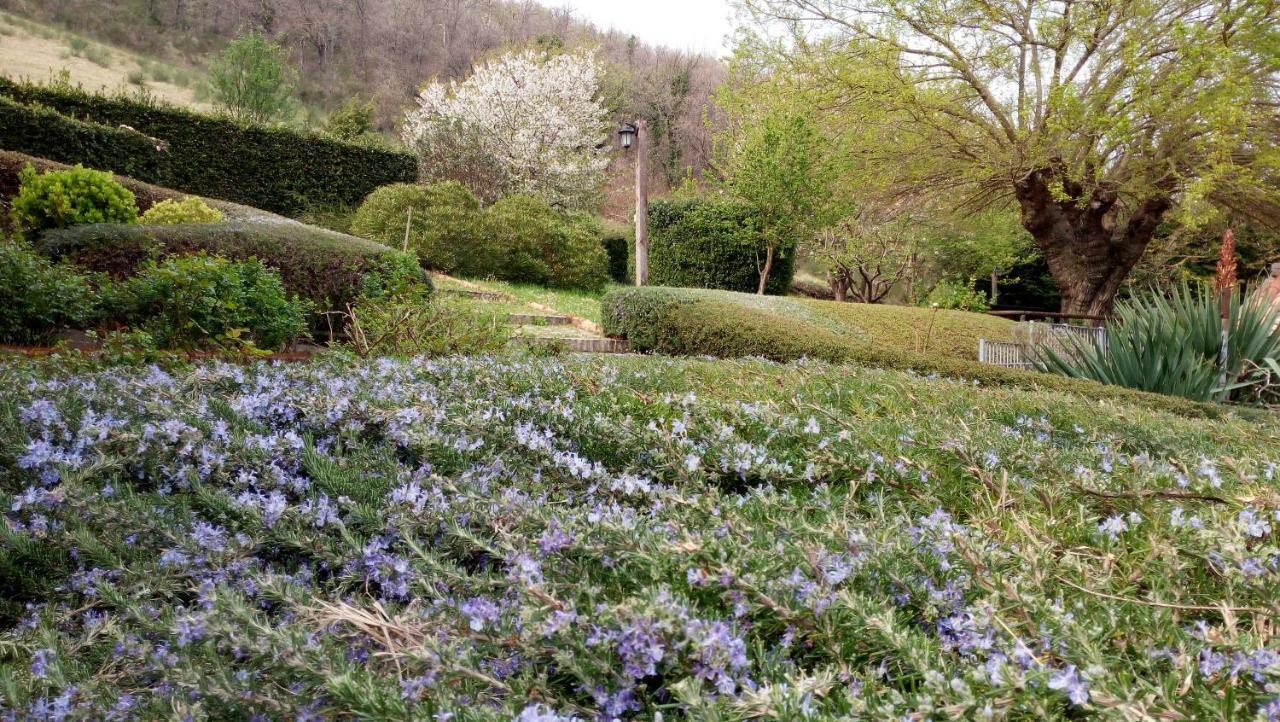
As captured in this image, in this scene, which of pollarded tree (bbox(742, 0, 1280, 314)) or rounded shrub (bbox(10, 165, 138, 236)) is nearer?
rounded shrub (bbox(10, 165, 138, 236))

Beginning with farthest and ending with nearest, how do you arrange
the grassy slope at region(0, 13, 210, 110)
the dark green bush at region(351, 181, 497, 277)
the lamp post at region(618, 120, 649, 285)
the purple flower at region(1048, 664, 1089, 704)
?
the grassy slope at region(0, 13, 210, 110), the dark green bush at region(351, 181, 497, 277), the lamp post at region(618, 120, 649, 285), the purple flower at region(1048, 664, 1089, 704)

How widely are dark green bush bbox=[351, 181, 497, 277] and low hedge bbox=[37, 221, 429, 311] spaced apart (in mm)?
6899

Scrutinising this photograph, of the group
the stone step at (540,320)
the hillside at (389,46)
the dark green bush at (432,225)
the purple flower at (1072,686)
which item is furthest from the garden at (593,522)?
the hillside at (389,46)

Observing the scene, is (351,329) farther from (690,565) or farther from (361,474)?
(690,565)

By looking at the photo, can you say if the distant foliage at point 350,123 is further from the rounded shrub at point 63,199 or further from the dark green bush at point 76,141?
the rounded shrub at point 63,199

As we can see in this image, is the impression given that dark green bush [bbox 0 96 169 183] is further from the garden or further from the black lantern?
the black lantern

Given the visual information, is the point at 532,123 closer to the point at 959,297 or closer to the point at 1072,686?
the point at 959,297

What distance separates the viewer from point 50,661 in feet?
3.25

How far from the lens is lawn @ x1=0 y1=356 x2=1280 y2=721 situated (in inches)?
30.8

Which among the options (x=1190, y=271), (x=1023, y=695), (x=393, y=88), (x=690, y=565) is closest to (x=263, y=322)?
(x=690, y=565)

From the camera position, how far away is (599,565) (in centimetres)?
108

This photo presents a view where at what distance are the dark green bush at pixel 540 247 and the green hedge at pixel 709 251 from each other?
69.5 inches

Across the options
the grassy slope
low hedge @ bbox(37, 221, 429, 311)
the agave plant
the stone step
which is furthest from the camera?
the grassy slope

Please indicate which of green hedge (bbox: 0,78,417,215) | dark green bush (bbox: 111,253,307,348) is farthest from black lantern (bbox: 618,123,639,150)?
green hedge (bbox: 0,78,417,215)
